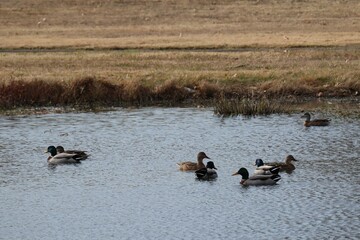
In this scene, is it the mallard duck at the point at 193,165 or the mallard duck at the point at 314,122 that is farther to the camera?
the mallard duck at the point at 314,122

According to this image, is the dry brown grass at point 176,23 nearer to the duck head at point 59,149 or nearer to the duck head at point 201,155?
the duck head at point 59,149

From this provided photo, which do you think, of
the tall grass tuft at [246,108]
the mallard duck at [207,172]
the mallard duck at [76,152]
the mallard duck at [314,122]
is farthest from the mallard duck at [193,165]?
the tall grass tuft at [246,108]

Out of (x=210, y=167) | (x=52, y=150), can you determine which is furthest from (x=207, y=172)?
(x=52, y=150)

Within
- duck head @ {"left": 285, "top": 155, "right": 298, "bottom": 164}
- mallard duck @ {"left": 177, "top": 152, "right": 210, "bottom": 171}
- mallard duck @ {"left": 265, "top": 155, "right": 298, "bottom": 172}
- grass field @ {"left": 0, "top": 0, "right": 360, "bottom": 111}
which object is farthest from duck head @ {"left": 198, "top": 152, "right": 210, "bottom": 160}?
grass field @ {"left": 0, "top": 0, "right": 360, "bottom": 111}

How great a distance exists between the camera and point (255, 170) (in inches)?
932

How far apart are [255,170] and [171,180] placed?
1907mm

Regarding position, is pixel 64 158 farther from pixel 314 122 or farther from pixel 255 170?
pixel 314 122

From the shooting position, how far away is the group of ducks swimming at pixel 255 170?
76.0 feet

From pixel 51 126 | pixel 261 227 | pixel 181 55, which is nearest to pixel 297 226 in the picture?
pixel 261 227

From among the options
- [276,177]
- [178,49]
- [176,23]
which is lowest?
[176,23]

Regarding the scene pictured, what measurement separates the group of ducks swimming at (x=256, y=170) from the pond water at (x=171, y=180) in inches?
7.3

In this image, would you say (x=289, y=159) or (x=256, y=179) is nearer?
(x=256, y=179)

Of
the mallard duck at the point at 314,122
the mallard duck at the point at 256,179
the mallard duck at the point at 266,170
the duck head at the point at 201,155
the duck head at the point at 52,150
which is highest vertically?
the duck head at the point at 52,150

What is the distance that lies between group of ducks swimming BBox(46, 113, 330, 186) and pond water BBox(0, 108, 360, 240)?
0.18m
